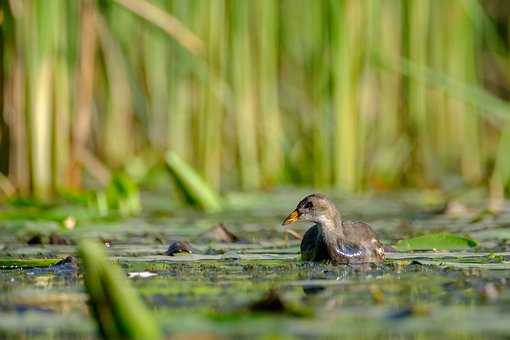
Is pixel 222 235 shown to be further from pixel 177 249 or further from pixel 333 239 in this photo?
pixel 333 239

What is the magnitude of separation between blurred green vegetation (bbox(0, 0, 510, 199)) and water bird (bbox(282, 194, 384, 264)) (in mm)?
2346

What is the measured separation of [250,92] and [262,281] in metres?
5.19

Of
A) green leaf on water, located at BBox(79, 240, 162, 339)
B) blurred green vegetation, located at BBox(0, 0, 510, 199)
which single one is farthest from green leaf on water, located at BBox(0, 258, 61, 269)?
blurred green vegetation, located at BBox(0, 0, 510, 199)

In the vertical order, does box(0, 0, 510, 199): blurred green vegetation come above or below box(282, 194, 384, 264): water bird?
above

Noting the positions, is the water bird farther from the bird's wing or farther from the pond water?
the pond water

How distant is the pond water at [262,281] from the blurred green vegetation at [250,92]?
3.04 feet

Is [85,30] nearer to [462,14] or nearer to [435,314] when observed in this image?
[462,14]

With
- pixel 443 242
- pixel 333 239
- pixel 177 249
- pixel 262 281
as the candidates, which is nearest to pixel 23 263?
pixel 177 249

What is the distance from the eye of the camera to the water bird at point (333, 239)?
5430mm

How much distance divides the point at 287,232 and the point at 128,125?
212 inches

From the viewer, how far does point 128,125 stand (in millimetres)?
12031

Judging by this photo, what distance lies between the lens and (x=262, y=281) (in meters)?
4.57

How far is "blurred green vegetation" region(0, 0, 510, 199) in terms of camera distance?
7.98 m

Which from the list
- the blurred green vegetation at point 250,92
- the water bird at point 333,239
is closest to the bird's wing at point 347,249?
the water bird at point 333,239
